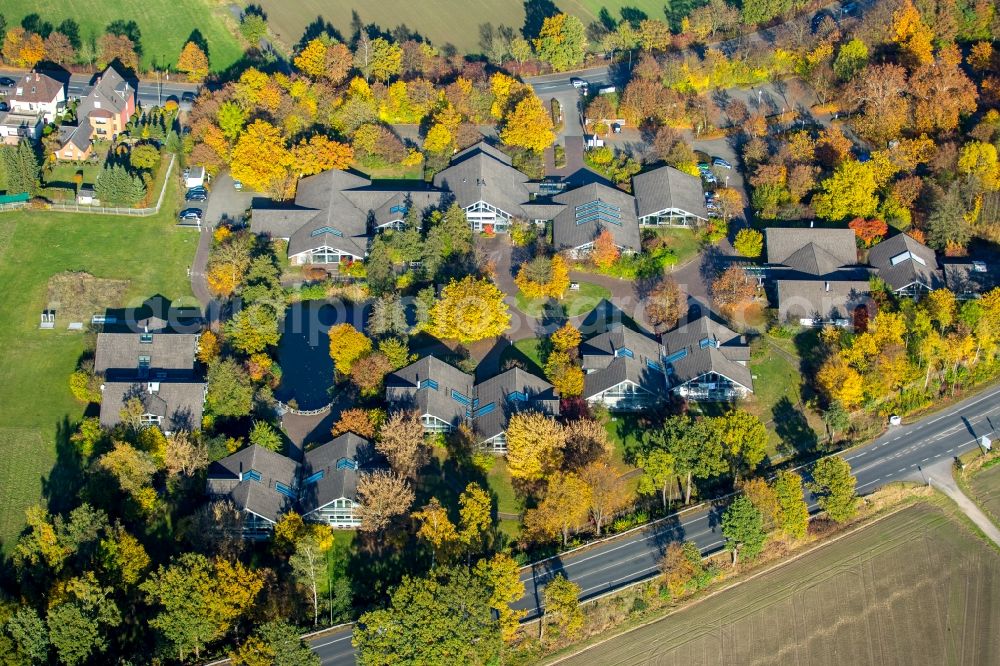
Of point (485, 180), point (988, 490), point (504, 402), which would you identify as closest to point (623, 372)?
point (504, 402)

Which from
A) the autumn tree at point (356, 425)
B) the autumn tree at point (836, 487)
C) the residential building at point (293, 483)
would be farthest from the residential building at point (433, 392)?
the autumn tree at point (836, 487)

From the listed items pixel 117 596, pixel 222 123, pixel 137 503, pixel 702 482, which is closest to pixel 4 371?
pixel 137 503

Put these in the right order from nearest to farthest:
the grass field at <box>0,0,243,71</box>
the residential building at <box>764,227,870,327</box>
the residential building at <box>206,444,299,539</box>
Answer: the residential building at <box>206,444,299,539</box> < the residential building at <box>764,227,870,327</box> < the grass field at <box>0,0,243,71</box>

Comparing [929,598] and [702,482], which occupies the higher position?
[702,482]

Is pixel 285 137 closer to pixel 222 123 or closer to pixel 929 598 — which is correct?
pixel 222 123

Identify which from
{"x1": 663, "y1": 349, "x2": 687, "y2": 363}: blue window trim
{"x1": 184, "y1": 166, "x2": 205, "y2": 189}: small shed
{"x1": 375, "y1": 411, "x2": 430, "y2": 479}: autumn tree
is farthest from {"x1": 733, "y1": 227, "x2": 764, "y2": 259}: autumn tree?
{"x1": 184, "y1": 166, "x2": 205, "y2": 189}: small shed

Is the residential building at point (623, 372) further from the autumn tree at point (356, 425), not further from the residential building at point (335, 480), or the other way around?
the residential building at point (335, 480)

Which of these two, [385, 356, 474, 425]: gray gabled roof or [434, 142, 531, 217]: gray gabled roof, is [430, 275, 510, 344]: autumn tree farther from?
[434, 142, 531, 217]: gray gabled roof
